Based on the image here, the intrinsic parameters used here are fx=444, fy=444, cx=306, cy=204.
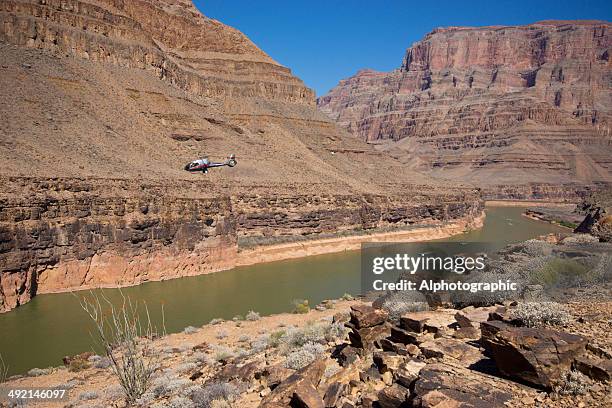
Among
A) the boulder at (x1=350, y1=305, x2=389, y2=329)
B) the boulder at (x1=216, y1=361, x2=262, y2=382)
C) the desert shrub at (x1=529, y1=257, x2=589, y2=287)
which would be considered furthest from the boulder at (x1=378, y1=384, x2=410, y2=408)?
the desert shrub at (x1=529, y1=257, x2=589, y2=287)

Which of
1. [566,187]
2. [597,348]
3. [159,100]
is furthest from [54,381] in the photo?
[566,187]

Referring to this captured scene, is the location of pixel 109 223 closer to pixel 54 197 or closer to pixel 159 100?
pixel 54 197

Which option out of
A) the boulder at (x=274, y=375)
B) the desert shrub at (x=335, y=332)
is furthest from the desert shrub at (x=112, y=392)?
the desert shrub at (x=335, y=332)

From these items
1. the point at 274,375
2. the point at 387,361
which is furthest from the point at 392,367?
the point at 274,375

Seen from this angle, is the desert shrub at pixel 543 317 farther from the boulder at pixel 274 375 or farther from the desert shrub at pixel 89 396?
the desert shrub at pixel 89 396

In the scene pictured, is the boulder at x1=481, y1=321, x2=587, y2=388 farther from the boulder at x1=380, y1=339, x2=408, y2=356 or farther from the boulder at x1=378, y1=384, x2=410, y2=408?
the boulder at x1=380, y1=339, x2=408, y2=356

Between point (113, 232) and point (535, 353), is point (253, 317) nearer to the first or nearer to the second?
point (113, 232)

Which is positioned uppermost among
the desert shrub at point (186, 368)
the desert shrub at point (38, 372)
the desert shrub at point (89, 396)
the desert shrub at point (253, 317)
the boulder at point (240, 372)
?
the boulder at point (240, 372)
